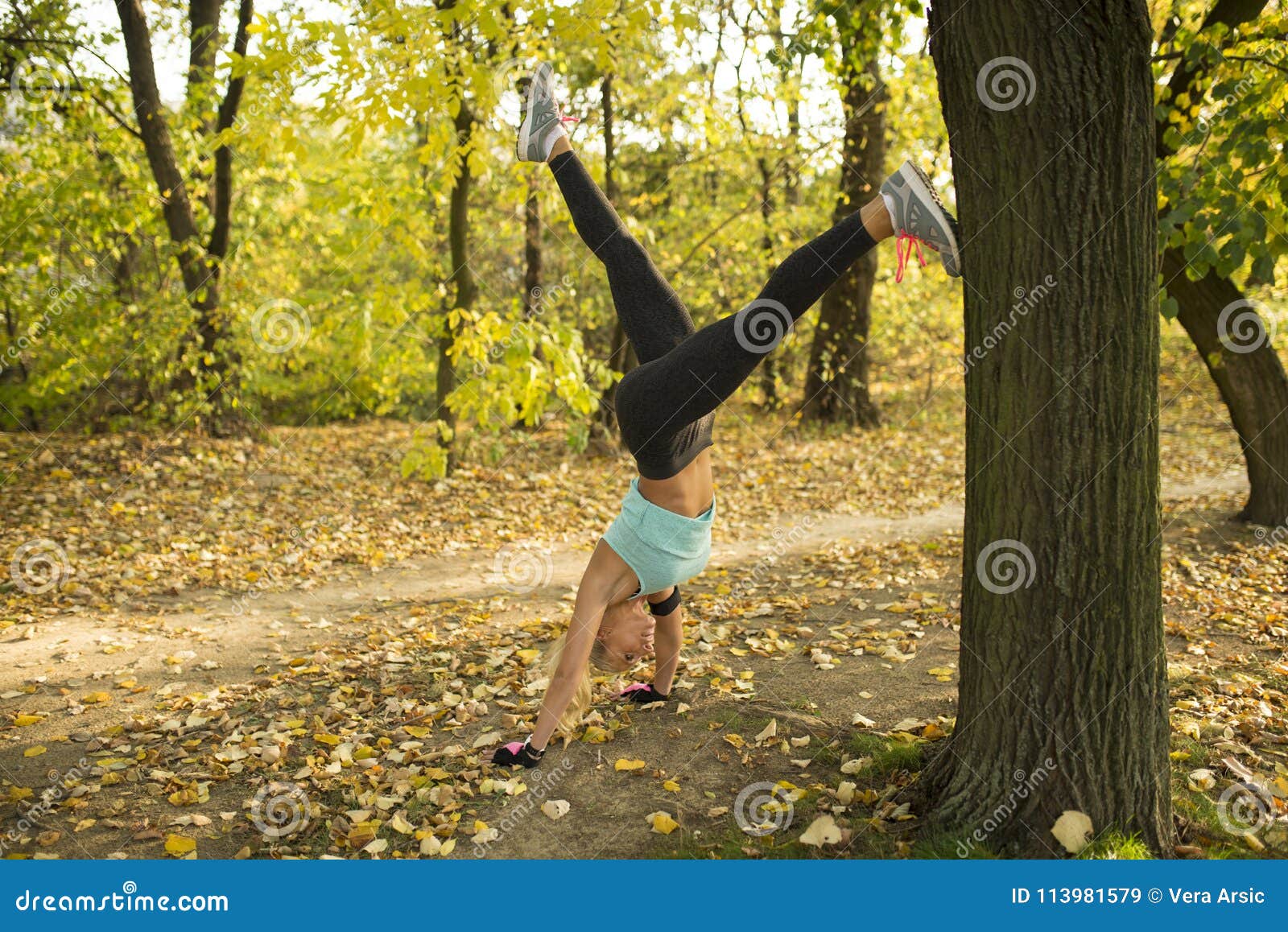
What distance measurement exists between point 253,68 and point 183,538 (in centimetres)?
387

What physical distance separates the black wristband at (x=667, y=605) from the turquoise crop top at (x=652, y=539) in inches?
18.9

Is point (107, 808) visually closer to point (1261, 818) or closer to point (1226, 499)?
point (1261, 818)

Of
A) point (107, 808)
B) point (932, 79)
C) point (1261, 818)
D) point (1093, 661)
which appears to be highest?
point (932, 79)

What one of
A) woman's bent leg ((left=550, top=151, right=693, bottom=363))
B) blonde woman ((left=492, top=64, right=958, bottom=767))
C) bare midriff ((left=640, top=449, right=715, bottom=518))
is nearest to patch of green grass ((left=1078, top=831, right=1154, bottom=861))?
blonde woman ((left=492, top=64, right=958, bottom=767))

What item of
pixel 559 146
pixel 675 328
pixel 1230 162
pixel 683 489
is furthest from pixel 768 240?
pixel 683 489

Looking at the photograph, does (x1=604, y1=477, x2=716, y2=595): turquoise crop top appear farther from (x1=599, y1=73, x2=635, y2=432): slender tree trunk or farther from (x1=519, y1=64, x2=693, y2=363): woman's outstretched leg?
(x1=599, y1=73, x2=635, y2=432): slender tree trunk

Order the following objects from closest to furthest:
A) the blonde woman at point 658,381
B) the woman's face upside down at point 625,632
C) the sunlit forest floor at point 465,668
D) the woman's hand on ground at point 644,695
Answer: the blonde woman at point 658,381 < the sunlit forest floor at point 465,668 < the woman's face upside down at point 625,632 < the woman's hand on ground at point 644,695

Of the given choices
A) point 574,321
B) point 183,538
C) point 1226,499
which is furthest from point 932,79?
point 183,538

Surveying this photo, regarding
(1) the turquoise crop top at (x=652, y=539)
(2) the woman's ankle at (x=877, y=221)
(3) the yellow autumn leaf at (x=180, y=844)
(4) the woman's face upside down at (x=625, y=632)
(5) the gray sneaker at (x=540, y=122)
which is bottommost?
(3) the yellow autumn leaf at (x=180, y=844)

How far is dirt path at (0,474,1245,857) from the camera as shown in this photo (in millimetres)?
3508

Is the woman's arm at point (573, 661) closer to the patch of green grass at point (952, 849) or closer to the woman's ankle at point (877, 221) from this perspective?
the patch of green grass at point (952, 849)

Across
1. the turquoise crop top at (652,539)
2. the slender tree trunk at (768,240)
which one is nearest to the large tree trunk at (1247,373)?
the turquoise crop top at (652,539)

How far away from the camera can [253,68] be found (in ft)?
20.7

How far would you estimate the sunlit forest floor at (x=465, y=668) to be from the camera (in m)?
3.44
